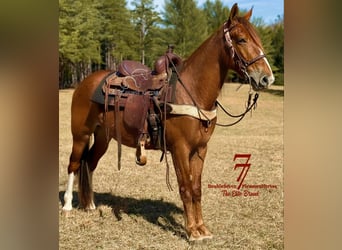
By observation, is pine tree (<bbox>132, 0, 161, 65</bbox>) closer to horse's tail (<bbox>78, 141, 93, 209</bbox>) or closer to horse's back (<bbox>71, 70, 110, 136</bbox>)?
horse's back (<bbox>71, 70, 110, 136</bbox>)

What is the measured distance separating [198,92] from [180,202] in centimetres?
56

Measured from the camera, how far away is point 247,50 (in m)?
1.66

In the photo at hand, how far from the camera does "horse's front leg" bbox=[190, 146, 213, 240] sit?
1785mm

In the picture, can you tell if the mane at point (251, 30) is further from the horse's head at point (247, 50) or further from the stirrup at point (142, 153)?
the stirrup at point (142, 153)

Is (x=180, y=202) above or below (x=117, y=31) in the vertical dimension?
below

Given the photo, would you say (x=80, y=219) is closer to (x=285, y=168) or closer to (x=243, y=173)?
(x=243, y=173)

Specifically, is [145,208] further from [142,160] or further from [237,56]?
[237,56]

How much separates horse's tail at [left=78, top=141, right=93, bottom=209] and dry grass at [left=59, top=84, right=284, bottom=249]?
0.04 metres

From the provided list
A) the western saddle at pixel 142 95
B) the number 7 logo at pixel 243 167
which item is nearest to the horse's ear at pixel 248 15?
the western saddle at pixel 142 95

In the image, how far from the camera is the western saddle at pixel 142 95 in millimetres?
1752

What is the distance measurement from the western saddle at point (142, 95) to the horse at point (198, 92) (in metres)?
0.04

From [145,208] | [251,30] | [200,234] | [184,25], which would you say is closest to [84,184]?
[145,208]
